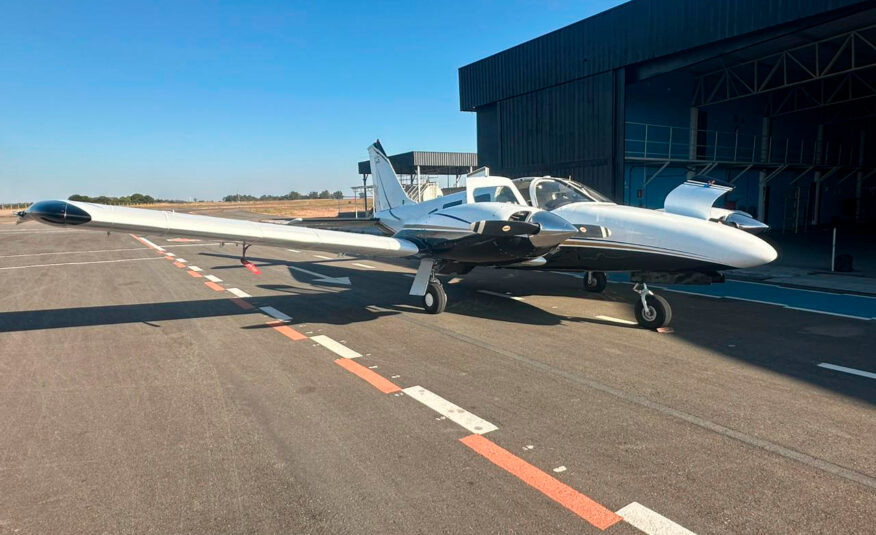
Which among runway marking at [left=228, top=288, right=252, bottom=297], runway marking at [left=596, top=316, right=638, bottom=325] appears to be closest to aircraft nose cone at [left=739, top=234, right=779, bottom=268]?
runway marking at [left=596, top=316, right=638, bottom=325]

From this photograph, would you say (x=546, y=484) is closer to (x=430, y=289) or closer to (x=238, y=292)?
(x=430, y=289)

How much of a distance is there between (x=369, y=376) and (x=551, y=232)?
3.53 metres

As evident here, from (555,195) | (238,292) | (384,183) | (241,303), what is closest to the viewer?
(555,195)

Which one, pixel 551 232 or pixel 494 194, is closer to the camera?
pixel 551 232

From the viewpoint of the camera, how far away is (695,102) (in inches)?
890

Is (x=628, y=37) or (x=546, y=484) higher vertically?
(x=628, y=37)

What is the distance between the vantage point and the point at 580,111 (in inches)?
782

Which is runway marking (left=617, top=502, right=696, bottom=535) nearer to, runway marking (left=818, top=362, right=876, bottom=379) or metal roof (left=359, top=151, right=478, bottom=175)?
runway marking (left=818, top=362, right=876, bottom=379)

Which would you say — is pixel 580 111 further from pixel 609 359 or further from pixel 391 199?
pixel 609 359

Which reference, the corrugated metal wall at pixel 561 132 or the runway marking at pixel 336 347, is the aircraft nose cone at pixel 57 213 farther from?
the corrugated metal wall at pixel 561 132

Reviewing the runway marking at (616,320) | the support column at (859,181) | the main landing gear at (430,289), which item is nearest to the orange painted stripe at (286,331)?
the main landing gear at (430,289)

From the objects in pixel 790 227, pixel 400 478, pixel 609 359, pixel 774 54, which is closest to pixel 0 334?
pixel 400 478

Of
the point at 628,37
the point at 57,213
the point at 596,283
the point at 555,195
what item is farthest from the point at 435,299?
the point at 628,37

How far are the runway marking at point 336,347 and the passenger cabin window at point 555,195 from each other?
4262 mm
